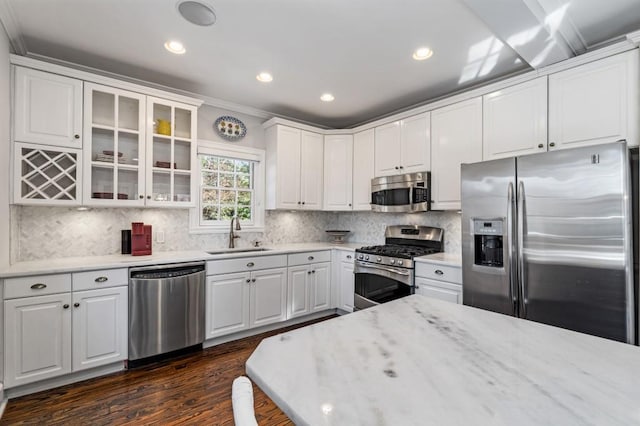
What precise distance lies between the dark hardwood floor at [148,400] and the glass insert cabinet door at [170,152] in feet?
4.99

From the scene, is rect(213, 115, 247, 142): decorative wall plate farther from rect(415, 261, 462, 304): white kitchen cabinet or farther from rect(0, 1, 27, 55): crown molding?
rect(415, 261, 462, 304): white kitchen cabinet

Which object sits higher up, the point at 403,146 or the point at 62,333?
the point at 403,146

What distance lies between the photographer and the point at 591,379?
766 mm

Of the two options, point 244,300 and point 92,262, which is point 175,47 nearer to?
point 92,262

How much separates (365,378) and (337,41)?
2.39 metres

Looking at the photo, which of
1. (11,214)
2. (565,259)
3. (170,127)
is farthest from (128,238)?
(565,259)

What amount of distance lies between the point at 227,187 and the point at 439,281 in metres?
2.64

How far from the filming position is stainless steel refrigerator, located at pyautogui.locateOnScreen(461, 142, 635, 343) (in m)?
1.76

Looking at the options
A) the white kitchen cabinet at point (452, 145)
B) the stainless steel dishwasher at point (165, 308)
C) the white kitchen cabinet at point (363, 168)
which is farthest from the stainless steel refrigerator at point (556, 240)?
the stainless steel dishwasher at point (165, 308)

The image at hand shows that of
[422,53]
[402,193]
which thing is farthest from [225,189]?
[422,53]

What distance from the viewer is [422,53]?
8.36 feet

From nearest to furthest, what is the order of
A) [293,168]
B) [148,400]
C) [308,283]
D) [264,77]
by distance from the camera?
[148,400] → [264,77] → [308,283] → [293,168]

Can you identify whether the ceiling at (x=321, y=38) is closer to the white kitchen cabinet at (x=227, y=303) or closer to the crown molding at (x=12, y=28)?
the crown molding at (x=12, y=28)

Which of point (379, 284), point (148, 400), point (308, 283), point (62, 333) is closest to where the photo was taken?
point (148, 400)
